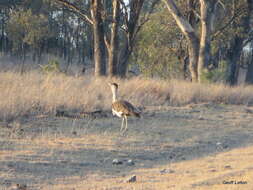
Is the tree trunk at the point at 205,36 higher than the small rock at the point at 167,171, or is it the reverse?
the tree trunk at the point at 205,36

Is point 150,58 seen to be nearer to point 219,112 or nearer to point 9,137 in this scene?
point 219,112

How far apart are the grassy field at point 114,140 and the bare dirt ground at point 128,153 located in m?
0.01

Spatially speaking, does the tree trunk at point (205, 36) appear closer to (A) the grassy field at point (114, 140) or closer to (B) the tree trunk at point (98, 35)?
(B) the tree trunk at point (98, 35)

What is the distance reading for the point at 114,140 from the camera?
31.5ft

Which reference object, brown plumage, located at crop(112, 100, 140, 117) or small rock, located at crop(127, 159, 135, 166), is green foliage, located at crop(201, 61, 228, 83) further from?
small rock, located at crop(127, 159, 135, 166)

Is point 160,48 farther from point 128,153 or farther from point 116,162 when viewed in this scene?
point 116,162

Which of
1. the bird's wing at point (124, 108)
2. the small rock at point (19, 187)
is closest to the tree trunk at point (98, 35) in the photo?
the bird's wing at point (124, 108)

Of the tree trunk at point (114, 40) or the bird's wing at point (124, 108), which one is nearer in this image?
the bird's wing at point (124, 108)

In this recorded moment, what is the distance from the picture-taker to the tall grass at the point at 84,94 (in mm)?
11391

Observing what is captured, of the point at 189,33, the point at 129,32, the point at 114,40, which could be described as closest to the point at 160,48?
the point at 129,32

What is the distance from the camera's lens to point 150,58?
1109 inches

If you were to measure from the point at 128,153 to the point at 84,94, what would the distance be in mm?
4538

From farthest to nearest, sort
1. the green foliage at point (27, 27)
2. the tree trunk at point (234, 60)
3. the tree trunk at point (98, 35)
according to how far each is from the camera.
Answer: the green foliage at point (27, 27) < the tree trunk at point (234, 60) < the tree trunk at point (98, 35)

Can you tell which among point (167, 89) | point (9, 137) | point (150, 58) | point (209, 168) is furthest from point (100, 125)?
point (150, 58)
